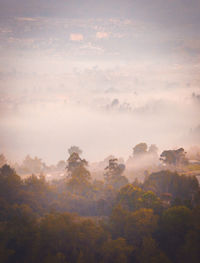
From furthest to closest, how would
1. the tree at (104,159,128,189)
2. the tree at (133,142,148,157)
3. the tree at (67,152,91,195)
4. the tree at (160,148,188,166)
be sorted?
the tree at (133,142,148,157) < the tree at (160,148,188,166) < the tree at (104,159,128,189) < the tree at (67,152,91,195)

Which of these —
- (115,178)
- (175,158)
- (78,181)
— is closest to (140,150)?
(175,158)

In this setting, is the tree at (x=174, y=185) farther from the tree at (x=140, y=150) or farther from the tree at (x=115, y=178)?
the tree at (x=140, y=150)

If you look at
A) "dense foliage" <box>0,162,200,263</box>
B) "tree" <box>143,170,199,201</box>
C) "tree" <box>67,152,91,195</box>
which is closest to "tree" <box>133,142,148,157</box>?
"tree" <box>67,152,91,195</box>

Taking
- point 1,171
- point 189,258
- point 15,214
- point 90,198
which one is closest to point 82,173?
point 90,198

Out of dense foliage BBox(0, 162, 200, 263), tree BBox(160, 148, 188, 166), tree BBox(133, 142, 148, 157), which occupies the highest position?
tree BBox(133, 142, 148, 157)

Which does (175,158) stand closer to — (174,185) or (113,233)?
(174,185)

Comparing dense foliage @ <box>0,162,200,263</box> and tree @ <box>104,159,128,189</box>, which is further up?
tree @ <box>104,159,128,189</box>

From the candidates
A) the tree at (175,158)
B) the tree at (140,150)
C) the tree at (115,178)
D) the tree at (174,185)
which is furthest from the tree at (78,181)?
the tree at (140,150)

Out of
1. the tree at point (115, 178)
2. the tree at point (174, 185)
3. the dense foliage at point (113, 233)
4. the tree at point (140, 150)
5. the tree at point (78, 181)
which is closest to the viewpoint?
the dense foliage at point (113, 233)

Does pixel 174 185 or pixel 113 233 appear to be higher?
pixel 174 185

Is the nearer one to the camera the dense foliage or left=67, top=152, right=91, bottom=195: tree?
the dense foliage

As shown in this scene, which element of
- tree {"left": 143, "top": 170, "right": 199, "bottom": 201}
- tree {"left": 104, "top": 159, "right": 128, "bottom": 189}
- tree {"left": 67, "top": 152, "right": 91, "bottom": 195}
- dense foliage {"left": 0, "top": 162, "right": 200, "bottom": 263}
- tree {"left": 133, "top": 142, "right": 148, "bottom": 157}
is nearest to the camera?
dense foliage {"left": 0, "top": 162, "right": 200, "bottom": 263}

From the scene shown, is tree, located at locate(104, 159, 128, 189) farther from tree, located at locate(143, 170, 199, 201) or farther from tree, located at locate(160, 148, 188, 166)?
tree, located at locate(160, 148, 188, 166)

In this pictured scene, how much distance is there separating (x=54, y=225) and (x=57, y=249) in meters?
4.08
